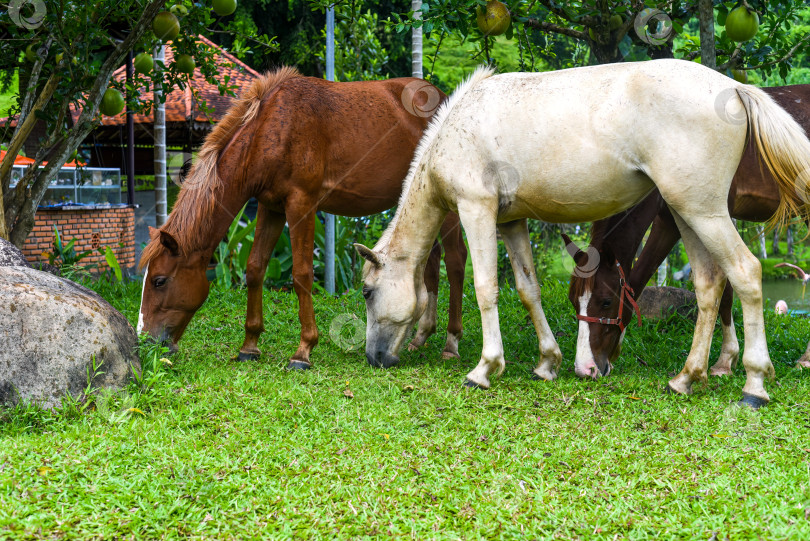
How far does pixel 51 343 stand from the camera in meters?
3.91

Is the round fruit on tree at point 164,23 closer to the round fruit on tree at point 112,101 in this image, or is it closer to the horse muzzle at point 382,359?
the round fruit on tree at point 112,101

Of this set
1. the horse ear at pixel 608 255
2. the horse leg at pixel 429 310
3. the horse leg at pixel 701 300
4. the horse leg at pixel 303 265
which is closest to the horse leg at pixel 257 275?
the horse leg at pixel 303 265

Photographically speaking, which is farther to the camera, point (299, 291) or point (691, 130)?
point (299, 291)

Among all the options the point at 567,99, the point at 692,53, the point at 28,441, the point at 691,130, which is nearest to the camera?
the point at 28,441

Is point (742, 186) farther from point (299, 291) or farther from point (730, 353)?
point (299, 291)

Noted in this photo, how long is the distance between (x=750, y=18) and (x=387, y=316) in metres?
3.25

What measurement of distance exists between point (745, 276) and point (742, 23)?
2.04 m

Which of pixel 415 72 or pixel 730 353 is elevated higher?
pixel 415 72

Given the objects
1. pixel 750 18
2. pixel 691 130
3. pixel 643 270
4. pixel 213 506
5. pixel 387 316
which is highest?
pixel 750 18

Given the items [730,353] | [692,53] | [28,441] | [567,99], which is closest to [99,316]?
[28,441]

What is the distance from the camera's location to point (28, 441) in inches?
140

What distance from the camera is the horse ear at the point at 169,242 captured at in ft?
15.8

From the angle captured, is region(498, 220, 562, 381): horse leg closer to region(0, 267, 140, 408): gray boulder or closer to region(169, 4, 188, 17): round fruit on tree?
region(0, 267, 140, 408): gray boulder

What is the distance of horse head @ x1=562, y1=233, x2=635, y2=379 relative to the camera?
4836 millimetres
